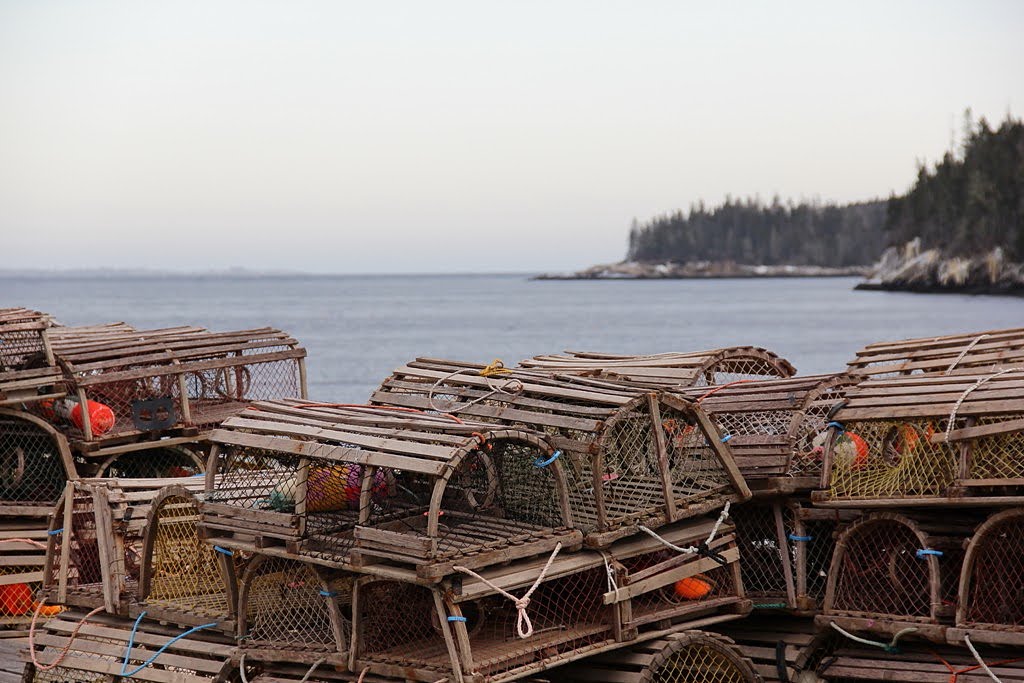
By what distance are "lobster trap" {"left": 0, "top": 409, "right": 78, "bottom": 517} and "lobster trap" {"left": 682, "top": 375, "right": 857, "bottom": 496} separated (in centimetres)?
427

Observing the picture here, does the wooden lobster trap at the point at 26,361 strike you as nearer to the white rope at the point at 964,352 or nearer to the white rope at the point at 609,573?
the white rope at the point at 609,573

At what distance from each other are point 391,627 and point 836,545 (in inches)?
93.5

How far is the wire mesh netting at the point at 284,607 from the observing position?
19.9 feet

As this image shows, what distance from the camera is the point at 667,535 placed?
6492mm

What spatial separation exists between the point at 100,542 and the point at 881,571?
13.7 ft

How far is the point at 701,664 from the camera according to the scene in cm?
623

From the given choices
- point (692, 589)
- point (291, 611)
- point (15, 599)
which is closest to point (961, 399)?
point (692, 589)

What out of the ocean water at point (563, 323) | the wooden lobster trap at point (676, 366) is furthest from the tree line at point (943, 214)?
the wooden lobster trap at point (676, 366)

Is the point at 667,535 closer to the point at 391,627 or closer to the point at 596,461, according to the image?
the point at 596,461

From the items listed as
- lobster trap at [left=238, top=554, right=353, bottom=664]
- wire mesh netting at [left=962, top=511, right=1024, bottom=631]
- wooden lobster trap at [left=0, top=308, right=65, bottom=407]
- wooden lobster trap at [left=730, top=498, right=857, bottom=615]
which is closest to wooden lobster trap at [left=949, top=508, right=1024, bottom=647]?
wire mesh netting at [left=962, top=511, right=1024, bottom=631]

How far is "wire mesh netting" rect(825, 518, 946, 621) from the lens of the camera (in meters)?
6.48

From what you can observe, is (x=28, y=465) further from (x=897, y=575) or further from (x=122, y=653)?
(x=897, y=575)

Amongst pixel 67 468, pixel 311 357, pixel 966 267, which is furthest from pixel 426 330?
pixel 67 468

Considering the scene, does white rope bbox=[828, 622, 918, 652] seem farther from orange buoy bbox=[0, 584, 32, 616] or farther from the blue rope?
orange buoy bbox=[0, 584, 32, 616]
